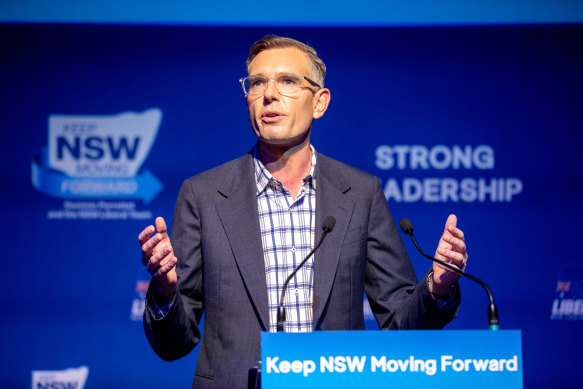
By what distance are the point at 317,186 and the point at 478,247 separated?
1981 millimetres

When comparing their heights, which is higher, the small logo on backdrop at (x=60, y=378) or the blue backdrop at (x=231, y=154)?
the blue backdrop at (x=231, y=154)

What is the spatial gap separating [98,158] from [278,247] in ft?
6.93

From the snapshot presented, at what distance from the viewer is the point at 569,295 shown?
3980 mm

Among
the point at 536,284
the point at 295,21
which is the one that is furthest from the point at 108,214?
the point at 536,284

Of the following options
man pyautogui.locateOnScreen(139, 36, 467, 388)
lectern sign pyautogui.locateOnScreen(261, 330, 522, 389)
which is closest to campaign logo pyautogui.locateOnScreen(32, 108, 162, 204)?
man pyautogui.locateOnScreen(139, 36, 467, 388)

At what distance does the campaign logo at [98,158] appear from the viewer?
3941 mm

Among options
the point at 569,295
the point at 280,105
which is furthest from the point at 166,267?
the point at 569,295

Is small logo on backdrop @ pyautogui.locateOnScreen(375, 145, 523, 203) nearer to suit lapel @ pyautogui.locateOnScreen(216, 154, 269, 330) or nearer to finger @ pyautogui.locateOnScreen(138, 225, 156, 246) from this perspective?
suit lapel @ pyautogui.locateOnScreen(216, 154, 269, 330)

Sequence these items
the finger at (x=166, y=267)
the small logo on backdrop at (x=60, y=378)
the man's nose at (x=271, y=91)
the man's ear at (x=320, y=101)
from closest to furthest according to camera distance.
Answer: the finger at (x=166, y=267) → the man's nose at (x=271, y=91) → the man's ear at (x=320, y=101) → the small logo on backdrop at (x=60, y=378)

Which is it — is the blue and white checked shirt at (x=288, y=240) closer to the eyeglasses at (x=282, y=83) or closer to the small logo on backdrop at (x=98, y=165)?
the eyeglasses at (x=282, y=83)

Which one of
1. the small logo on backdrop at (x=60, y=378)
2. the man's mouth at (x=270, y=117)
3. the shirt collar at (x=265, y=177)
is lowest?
the small logo on backdrop at (x=60, y=378)

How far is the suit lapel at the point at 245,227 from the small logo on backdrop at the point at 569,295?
2.49m

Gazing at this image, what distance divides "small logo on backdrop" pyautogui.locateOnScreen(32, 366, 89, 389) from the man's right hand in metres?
2.40

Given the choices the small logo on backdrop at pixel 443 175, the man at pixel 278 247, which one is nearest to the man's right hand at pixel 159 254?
the man at pixel 278 247
